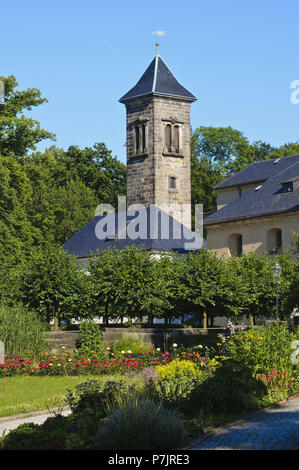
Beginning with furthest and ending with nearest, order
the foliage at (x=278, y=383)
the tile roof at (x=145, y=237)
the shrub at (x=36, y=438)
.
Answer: the tile roof at (x=145, y=237) < the foliage at (x=278, y=383) < the shrub at (x=36, y=438)

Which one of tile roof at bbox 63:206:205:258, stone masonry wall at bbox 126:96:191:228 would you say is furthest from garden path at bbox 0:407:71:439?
stone masonry wall at bbox 126:96:191:228

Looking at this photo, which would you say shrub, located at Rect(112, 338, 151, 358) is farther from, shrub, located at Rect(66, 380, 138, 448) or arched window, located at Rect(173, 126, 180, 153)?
arched window, located at Rect(173, 126, 180, 153)

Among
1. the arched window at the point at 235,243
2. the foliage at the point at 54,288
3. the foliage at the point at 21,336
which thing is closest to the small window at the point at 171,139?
the arched window at the point at 235,243

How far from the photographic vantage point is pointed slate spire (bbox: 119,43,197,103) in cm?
6500

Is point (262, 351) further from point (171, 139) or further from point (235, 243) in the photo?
point (171, 139)

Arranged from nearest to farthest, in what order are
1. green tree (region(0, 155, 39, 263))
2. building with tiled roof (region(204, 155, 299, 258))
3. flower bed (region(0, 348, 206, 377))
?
flower bed (region(0, 348, 206, 377)) → green tree (region(0, 155, 39, 263)) → building with tiled roof (region(204, 155, 299, 258))

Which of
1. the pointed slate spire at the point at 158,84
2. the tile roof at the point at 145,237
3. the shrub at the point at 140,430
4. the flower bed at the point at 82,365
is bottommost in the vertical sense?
the shrub at the point at 140,430

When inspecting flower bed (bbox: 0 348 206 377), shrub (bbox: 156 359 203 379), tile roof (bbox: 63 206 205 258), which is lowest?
flower bed (bbox: 0 348 206 377)

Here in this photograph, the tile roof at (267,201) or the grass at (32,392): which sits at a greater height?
the tile roof at (267,201)

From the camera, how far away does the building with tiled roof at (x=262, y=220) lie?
44.8 metres

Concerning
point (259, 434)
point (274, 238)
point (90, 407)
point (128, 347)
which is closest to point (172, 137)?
point (274, 238)

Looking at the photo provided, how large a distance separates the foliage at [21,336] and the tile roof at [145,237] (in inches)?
1259

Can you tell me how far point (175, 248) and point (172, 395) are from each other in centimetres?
Result: 4458

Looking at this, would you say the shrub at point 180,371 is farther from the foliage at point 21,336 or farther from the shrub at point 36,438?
the foliage at point 21,336
